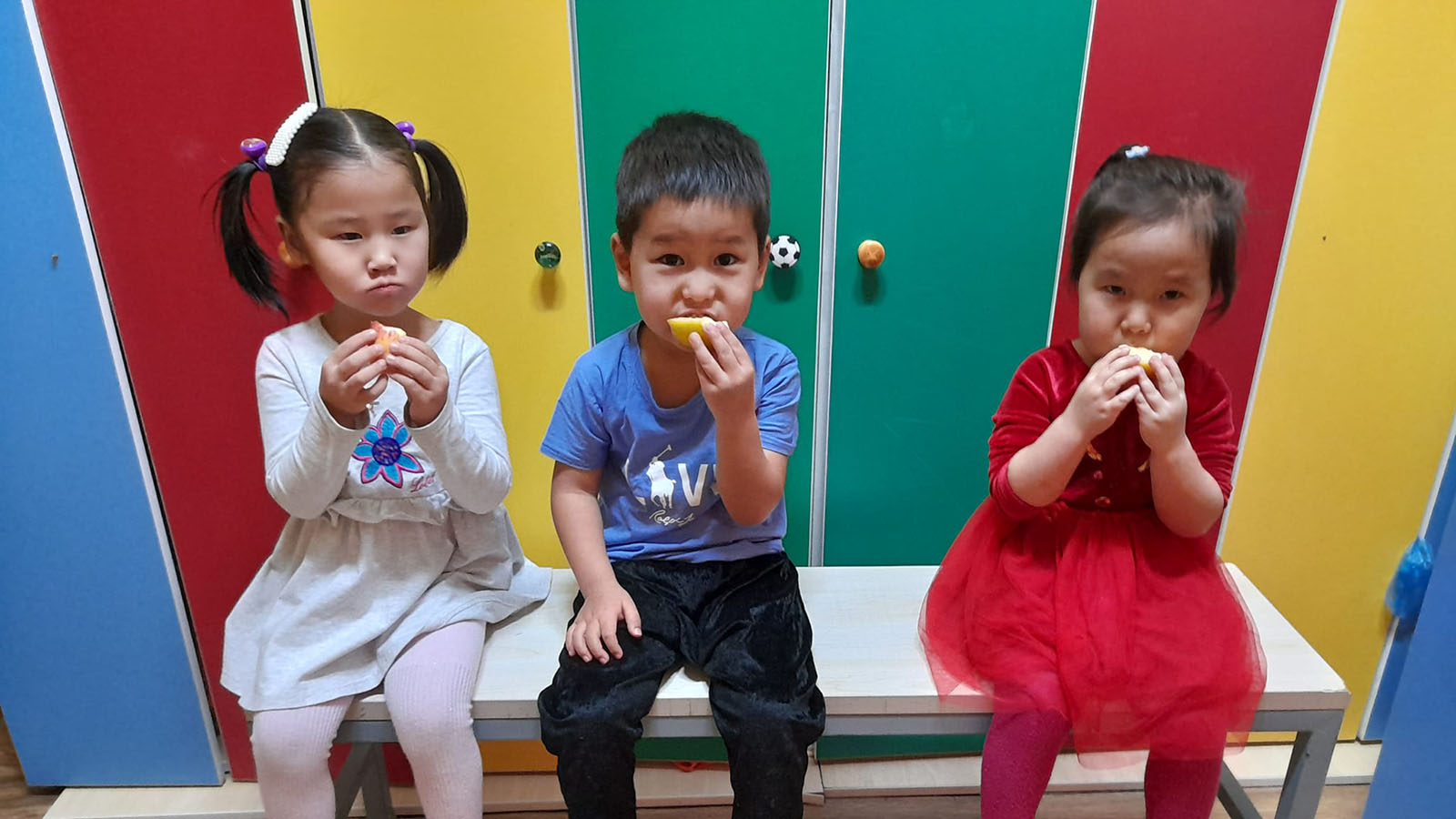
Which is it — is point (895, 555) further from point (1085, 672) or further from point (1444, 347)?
point (1444, 347)

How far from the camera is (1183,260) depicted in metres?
1.12

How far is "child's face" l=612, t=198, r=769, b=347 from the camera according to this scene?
113 cm

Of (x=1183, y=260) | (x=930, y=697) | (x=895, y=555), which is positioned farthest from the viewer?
(x=895, y=555)

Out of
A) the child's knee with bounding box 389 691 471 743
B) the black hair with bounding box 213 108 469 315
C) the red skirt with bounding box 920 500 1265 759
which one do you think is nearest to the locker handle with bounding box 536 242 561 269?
the black hair with bounding box 213 108 469 315

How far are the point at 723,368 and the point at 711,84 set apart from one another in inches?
19.4

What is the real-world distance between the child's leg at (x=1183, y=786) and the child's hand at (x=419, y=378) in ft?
3.35

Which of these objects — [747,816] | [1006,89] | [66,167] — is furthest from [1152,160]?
[66,167]

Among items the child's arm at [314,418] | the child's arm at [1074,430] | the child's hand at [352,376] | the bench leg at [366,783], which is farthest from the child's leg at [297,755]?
the child's arm at [1074,430]

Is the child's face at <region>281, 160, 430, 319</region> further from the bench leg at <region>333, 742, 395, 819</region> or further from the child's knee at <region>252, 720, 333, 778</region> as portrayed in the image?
the bench leg at <region>333, 742, 395, 819</region>

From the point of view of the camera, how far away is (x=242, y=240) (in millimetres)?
1241

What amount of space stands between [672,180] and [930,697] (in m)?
0.73

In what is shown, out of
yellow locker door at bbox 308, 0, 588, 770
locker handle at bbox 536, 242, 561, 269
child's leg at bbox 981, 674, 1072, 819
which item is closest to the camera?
child's leg at bbox 981, 674, 1072, 819

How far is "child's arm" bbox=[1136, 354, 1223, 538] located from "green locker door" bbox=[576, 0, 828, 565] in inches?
21.3

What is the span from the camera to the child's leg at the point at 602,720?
116cm
